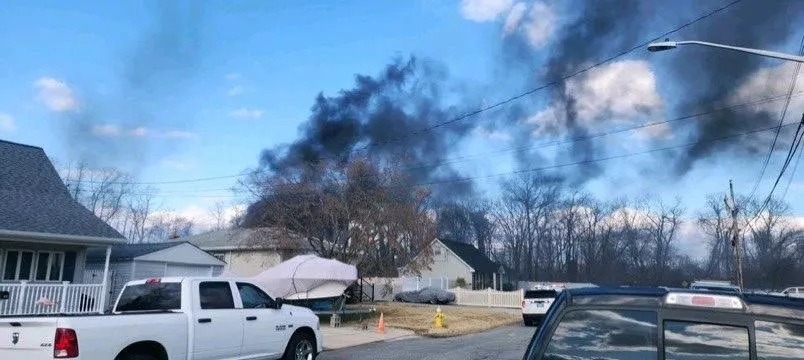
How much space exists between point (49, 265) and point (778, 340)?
71.6 feet

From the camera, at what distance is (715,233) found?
236 feet

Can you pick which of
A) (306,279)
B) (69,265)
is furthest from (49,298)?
(306,279)

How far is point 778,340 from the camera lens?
10.0 ft

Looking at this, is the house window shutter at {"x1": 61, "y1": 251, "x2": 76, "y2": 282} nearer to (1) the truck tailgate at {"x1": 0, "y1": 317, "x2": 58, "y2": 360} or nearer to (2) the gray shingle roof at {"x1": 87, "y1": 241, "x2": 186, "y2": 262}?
(2) the gray shingle roof at {"x1": 87, "y1": 241, "x2": 186, "y2": 262}

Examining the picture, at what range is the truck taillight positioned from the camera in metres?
7.29

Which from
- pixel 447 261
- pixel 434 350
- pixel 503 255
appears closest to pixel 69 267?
pixel 434 350

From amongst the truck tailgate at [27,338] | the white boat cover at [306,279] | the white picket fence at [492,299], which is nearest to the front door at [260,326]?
the truck tailgate at [27,338]

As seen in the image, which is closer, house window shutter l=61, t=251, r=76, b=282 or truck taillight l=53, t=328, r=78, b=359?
truck taillight l=53, t=328, r=78, b=359

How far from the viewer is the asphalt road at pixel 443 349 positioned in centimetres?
1395

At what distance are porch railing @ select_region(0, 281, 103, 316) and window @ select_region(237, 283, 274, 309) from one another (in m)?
8.22

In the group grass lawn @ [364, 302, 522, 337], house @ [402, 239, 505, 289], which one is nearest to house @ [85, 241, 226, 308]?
grass lawn @ [364, 302, 522, 337]

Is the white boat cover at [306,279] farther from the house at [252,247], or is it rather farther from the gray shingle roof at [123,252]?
the house at [252,247]

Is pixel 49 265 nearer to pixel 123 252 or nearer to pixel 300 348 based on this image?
pixel 123 252

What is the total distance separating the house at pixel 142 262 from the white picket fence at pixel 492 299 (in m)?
17.1
